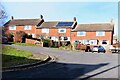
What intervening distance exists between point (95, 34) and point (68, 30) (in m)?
6.76

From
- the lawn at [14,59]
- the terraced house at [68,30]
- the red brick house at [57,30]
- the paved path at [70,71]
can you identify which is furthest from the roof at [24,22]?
the paved path at [70,71]

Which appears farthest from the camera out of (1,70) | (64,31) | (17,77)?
(64,31)

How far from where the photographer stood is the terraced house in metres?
57.1

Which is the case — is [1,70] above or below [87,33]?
below

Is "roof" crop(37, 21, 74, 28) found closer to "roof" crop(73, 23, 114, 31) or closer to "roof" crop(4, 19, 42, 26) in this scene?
"roof" crop(4, 19, 42, 26)

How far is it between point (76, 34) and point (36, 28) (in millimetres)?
10838

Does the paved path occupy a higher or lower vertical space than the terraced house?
lower

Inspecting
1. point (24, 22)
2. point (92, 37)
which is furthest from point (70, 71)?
point (24, 22)

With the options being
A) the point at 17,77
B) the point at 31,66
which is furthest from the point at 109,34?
the point at 17,77

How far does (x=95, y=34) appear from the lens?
189ft

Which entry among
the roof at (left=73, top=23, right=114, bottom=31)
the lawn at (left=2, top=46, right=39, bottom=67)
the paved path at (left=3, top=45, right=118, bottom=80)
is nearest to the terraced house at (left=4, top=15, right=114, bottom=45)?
the roof at (left=73, top=23, right=114, bottom=31)

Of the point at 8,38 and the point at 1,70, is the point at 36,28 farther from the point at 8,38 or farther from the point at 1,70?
the point at 1,70

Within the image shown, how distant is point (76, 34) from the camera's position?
194ft

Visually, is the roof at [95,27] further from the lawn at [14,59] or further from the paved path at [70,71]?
the paved path at [70,71]
